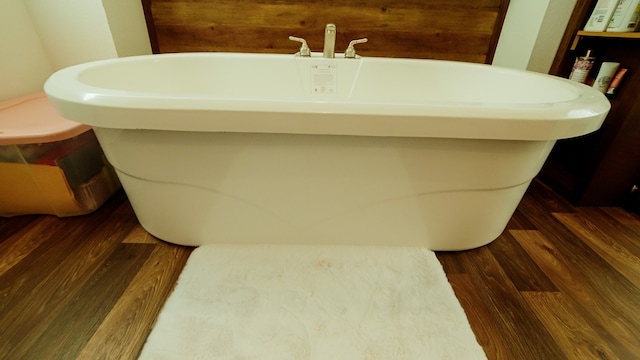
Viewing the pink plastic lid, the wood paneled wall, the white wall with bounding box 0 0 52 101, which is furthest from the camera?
the wood paneled wall

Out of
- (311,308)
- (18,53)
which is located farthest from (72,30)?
(311,308)

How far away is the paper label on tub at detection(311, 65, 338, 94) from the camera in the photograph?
1.24 m

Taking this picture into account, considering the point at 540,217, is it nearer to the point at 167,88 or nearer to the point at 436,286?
the point at 436,286

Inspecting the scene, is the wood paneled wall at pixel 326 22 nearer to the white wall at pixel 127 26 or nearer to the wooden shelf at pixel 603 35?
the white wall at pixel 127 26

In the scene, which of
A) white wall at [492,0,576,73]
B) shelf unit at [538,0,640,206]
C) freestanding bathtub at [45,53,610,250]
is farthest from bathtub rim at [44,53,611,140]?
white wall at [492,0,576,73]

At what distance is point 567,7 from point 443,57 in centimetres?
52

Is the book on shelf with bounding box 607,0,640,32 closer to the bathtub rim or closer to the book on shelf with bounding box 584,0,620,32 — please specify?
the book on shelf with bounding box 584,0,620,32

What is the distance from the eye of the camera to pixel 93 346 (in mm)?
602

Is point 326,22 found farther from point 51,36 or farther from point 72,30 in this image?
point 51,36

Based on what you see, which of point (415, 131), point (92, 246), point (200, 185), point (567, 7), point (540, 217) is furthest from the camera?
point (567, 7)

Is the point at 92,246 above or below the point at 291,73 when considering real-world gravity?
below

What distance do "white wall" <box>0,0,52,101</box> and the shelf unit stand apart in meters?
2.33

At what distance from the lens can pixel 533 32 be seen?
126cm

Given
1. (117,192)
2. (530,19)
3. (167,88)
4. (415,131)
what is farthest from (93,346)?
(530,19)
